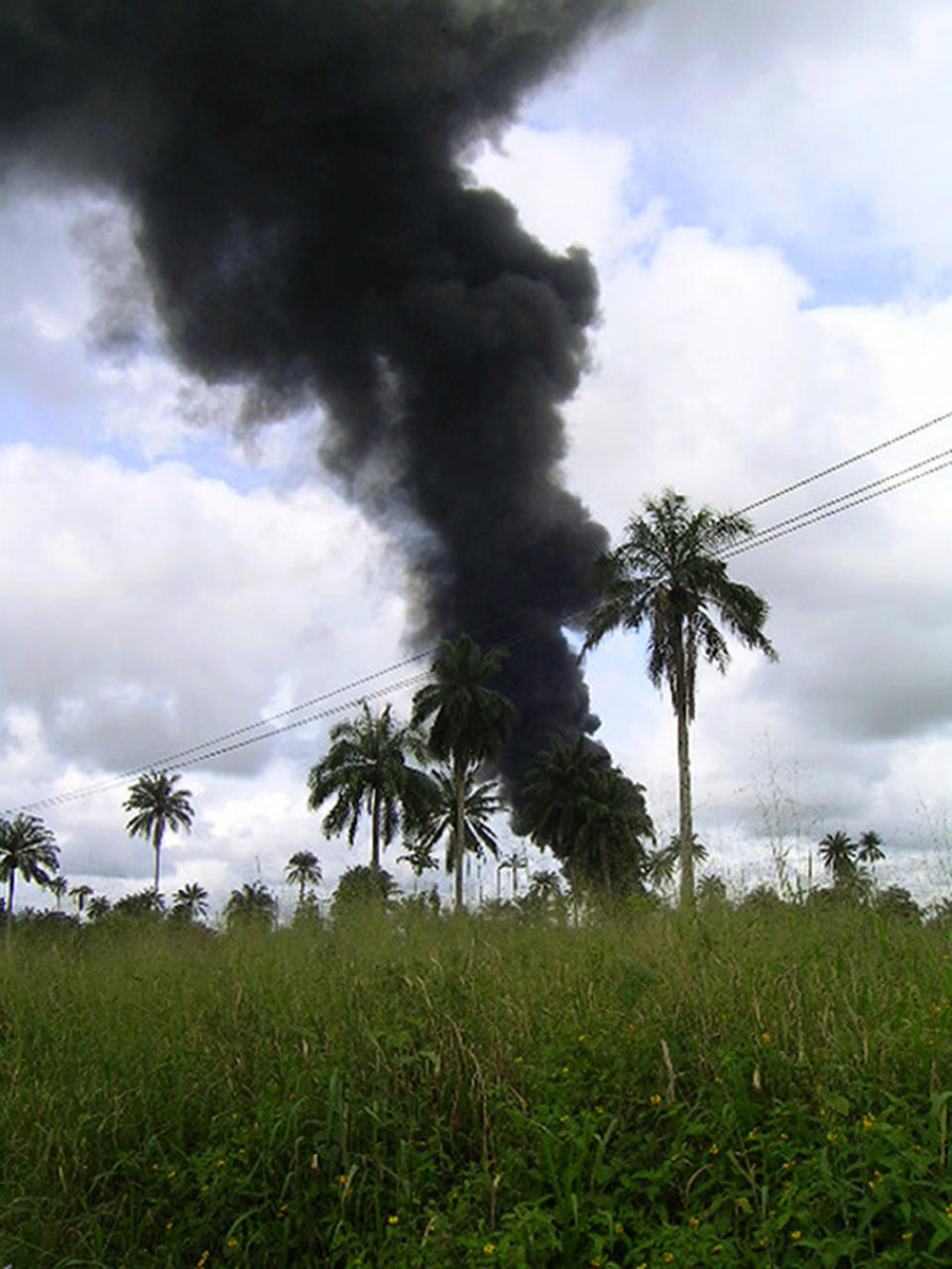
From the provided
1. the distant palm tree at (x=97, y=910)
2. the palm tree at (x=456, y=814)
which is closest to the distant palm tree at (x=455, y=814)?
the palm tree at (x=456, y=814)

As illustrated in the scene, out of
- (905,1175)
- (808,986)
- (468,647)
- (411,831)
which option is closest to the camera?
(905,1175)

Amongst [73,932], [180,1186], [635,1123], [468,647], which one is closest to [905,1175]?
[635,1123]

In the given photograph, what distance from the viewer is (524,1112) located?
13.4 ft

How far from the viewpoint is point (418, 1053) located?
4547mm

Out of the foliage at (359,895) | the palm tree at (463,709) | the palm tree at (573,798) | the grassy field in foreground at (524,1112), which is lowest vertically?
the grassy field in foreground at (524,1112)

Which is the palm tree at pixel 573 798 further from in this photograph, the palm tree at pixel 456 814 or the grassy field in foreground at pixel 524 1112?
the grassy field in foreground at pixel 524 1112

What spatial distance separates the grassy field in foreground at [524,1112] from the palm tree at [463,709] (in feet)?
148

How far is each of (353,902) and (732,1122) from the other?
202 inches

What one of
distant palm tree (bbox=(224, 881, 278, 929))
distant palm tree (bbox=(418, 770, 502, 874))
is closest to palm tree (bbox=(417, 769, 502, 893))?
distant palm tree (bbox=(418, 770, 502, 874))

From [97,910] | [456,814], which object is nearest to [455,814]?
[456,814]

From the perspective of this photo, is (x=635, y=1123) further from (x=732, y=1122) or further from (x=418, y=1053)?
(x=418, y=1053)

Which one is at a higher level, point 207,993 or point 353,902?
point 353,902

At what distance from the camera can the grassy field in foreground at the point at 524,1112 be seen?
3.22 m

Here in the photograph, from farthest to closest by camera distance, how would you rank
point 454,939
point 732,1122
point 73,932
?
1. point 73,932
2. point 454,939
3. point 732,1122
